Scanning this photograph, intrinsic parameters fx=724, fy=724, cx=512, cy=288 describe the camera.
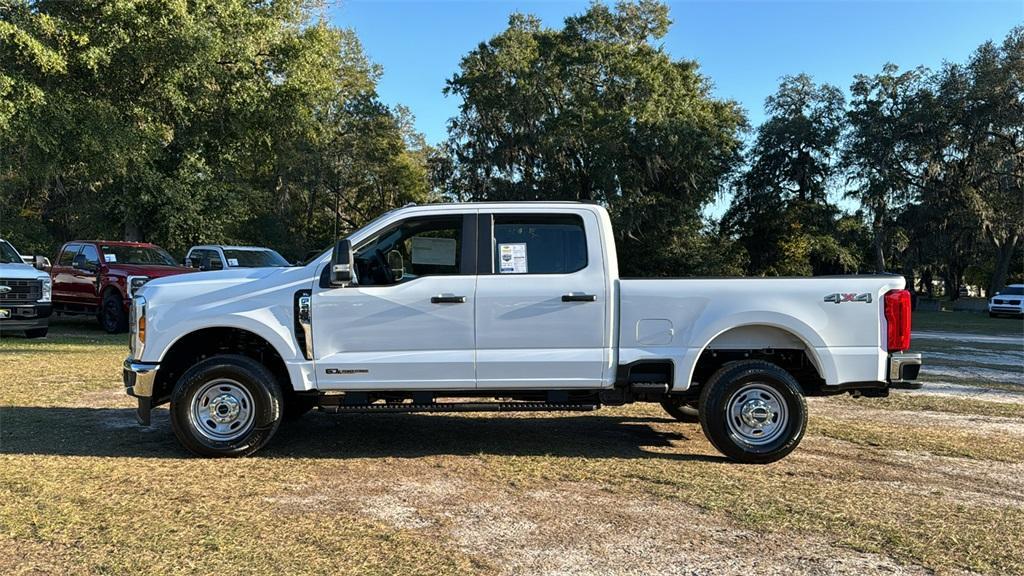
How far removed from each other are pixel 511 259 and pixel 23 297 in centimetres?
1123

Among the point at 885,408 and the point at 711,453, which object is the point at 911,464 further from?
the point at 885,408

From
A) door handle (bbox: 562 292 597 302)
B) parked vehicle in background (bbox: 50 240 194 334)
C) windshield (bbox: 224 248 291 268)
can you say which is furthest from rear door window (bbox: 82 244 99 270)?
door handle (bbox: 562 292 597 302)

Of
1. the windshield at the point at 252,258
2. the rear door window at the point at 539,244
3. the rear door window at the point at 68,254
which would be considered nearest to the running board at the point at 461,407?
the rear door window at the point at 539,244

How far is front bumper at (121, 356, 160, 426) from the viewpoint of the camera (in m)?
5.68

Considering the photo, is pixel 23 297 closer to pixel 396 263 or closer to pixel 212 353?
pixel 212 353

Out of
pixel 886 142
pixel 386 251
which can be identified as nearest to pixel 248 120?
pixel 386 251

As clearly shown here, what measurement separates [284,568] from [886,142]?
137 feet

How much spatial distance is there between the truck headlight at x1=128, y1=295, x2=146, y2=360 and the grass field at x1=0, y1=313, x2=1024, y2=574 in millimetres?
856

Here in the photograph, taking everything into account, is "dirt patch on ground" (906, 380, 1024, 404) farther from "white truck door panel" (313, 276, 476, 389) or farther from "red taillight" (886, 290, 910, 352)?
"white truck door panel" (313, 276, 476, 389)

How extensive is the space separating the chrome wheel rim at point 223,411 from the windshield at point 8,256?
10.4 meters

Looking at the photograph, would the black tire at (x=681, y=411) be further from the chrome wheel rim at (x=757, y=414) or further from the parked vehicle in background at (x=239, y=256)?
the parked vehicle in background at (x=239, y=256)

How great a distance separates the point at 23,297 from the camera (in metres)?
12.9

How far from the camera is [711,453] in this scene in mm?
6137

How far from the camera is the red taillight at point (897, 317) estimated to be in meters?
5.70
